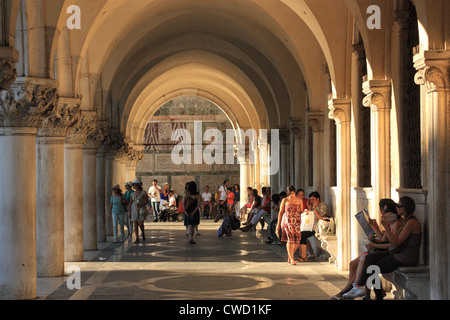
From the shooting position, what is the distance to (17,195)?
32.2 feet

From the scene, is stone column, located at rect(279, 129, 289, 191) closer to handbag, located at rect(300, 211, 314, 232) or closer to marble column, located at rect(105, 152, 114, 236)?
marble column, located at rect(105, 152, 114, 236)

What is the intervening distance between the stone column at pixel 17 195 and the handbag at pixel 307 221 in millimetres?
5609

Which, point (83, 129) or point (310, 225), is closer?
point (310, 225)

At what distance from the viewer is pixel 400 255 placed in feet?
28.8

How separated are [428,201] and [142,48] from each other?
15035 millimetres

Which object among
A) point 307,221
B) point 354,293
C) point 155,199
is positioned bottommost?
point 354,293

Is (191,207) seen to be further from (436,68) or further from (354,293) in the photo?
(436,68)

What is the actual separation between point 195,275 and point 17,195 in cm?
363

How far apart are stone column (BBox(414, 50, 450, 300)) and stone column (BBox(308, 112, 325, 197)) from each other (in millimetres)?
8353

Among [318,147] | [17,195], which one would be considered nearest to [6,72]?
[17,195]

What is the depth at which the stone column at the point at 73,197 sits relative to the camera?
1473cm

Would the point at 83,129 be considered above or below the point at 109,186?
above
